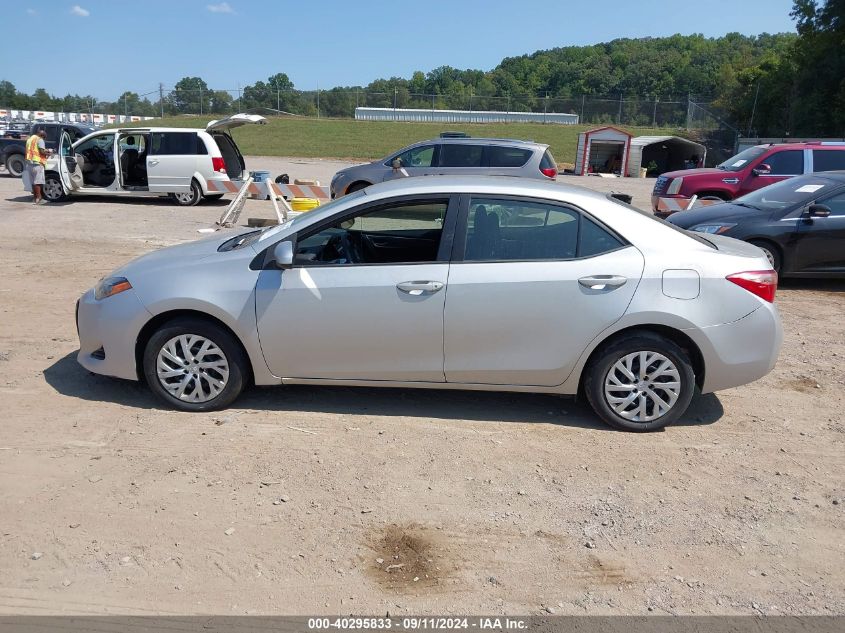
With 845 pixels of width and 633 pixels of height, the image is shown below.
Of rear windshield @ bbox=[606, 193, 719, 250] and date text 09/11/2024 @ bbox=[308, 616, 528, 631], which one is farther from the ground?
rear windshield @ bbox=[606, 193, 719, 250]

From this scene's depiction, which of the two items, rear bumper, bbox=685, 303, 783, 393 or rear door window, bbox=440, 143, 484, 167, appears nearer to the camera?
rear bumper, bbox=685, 303, 783, 393

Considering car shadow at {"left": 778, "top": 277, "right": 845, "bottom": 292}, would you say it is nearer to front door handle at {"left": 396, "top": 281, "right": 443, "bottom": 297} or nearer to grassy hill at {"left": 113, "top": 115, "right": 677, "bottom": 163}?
front door handle at {"left": 396, "top": 281, "right": 443, "bottom": 297}

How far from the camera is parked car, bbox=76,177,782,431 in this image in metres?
4.81

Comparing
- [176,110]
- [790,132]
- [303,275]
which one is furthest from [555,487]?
[176,110]

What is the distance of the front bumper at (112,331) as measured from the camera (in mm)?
5047

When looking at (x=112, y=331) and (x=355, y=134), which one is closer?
(x=112, y=331)

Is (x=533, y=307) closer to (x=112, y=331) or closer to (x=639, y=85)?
(x=112, y=331)

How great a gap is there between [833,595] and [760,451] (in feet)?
5.03

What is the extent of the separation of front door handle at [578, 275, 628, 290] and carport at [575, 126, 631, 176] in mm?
31117

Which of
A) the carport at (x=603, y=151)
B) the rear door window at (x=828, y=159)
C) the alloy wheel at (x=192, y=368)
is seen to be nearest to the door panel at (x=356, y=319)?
the alloy wheel at (x=192, y=368)

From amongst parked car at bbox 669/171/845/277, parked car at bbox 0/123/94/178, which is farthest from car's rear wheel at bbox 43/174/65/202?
parked car at bbox 669/171/845/277

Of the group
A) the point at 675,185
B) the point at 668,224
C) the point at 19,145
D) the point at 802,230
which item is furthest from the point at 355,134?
the point at 668,224

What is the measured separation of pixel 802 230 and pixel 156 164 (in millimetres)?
13471

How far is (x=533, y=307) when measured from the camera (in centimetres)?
480
